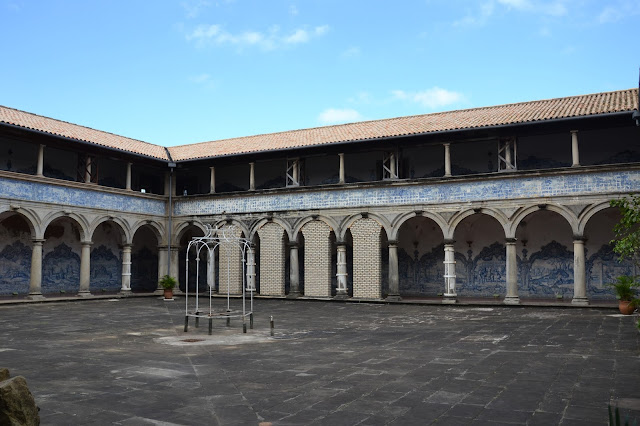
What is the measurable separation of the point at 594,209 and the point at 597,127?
2.75 metres

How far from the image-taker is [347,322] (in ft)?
45.7

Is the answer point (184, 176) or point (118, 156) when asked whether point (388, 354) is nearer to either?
point (118, 156)

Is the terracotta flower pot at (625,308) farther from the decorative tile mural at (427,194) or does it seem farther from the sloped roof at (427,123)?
the sloped roof at (427,123)

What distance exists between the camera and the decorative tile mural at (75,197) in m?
19.0

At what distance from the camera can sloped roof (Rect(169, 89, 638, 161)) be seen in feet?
59.8

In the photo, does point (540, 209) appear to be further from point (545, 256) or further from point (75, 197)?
point (75, 197)

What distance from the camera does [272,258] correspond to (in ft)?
75.1

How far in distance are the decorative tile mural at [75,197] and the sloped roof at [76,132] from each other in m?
2.01

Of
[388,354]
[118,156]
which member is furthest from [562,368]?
[118,156]

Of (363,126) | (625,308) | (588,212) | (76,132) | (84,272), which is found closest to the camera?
(625,308)

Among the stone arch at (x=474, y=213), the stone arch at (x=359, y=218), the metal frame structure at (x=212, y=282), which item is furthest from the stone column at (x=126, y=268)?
the stone arch at (x=474, y=213)

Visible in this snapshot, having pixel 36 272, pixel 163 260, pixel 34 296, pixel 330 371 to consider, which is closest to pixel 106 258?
pixel 163 260

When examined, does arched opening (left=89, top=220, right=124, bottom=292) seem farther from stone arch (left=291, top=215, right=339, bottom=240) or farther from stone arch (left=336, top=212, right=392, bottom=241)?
stone arch (left=336, top=212, right=392, bottom=241)

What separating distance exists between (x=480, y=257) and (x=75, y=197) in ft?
53.6
